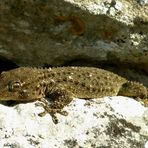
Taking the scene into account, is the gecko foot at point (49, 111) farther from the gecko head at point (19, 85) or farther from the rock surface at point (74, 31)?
the rock surface at point (74, 31)

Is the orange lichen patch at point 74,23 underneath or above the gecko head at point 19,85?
above

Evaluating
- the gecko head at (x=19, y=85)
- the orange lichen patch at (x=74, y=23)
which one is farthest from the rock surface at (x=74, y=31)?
the gecko head at (x=19, y=85)

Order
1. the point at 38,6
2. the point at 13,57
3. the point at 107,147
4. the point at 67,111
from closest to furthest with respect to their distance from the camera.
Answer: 1. the point at 107,147
2. the point at 67,111
3. the point at 38,6
4. the point at 13,57

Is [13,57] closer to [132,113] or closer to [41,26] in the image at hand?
[41,26]

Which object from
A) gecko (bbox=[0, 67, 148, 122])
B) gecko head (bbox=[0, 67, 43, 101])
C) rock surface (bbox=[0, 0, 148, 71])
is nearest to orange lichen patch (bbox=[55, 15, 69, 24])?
rock surface (bbox=[0, 0, 148, 71])

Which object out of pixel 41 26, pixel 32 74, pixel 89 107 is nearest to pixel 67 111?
pixel 89 107

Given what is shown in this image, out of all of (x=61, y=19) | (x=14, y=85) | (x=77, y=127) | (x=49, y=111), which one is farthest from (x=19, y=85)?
(x=61, y=19)
